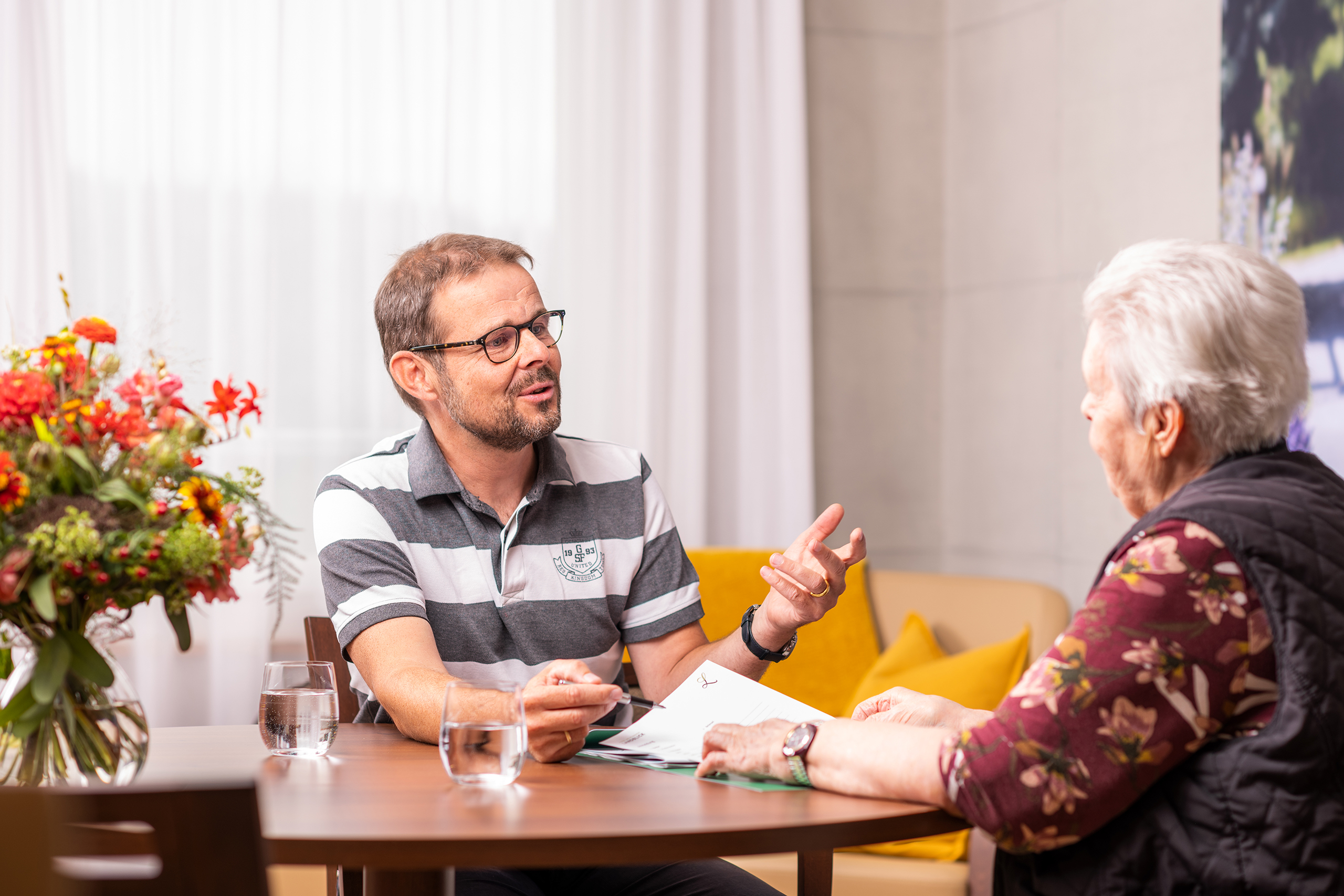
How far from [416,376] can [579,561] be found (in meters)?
0.42

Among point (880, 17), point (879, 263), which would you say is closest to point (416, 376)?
point (879, 263)

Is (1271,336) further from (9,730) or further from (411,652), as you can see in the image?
(9,730)

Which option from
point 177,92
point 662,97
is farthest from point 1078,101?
point 177,92

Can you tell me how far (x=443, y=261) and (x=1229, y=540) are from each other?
1.30 meters

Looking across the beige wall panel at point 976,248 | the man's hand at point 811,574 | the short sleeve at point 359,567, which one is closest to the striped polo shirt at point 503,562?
the short sleeve at point 359,567

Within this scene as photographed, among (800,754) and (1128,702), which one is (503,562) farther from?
(1128,702)

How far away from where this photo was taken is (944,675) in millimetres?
2859

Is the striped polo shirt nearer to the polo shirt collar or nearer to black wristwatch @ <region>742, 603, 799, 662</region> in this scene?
the polo shirt collar

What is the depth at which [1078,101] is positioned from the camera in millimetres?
3502

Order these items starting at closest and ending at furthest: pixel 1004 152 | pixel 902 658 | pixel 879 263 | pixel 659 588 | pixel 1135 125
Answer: pixel 659 588 → pixel 902 658 → pixel 1135 125 → pixel 1004 152 → pixel 879 263

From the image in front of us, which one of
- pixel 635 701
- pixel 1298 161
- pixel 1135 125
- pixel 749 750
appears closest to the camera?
pixel 749 750

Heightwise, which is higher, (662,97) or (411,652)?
(662,97)

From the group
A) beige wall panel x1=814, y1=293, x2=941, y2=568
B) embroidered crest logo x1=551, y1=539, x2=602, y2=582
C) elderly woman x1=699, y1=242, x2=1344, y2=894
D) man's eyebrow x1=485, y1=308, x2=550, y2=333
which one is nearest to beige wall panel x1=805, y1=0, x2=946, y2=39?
beige wall panel x1=814, y1=293, x2=941, y2=568

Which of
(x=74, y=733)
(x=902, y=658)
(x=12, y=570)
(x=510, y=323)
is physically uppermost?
(x=510, y=323)
